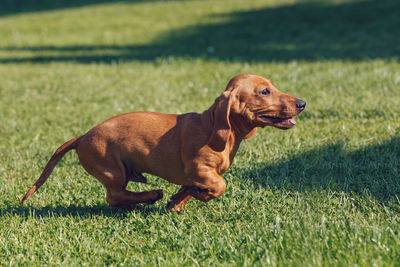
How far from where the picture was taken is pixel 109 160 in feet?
11.2

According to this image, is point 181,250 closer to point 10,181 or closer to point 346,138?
point 10,181

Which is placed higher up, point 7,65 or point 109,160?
point 109,160

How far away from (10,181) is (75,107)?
272 centimetres

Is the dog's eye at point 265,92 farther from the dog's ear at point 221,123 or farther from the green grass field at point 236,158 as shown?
the green grass field at point 236,158

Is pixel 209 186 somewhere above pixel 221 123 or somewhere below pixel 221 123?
below

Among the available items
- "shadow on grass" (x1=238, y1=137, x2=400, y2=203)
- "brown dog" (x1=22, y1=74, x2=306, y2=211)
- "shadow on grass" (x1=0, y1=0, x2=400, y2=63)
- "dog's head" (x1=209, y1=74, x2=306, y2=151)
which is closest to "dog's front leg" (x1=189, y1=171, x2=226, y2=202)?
"brown dog" (x1=22, y1=74, x2=306, y2=211)

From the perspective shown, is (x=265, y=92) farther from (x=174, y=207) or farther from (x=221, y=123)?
(x=174, y=207)

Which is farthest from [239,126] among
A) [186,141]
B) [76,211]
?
[76,211]

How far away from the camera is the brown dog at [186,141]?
323 cm

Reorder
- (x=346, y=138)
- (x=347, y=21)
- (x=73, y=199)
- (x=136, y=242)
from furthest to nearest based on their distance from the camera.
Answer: (x=347, y=21), (x=346, y=138), (x=73, y=199), (x=136, y=242)

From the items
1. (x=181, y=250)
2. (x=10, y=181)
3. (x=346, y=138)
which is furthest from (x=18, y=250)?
(x=346, y=138)

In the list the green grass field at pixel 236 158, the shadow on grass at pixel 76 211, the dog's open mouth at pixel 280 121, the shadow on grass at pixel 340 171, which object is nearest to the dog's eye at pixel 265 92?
the dog's open mouth at pixel 280 121

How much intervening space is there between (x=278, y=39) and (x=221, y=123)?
33.1ft

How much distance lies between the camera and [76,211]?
149 inches
